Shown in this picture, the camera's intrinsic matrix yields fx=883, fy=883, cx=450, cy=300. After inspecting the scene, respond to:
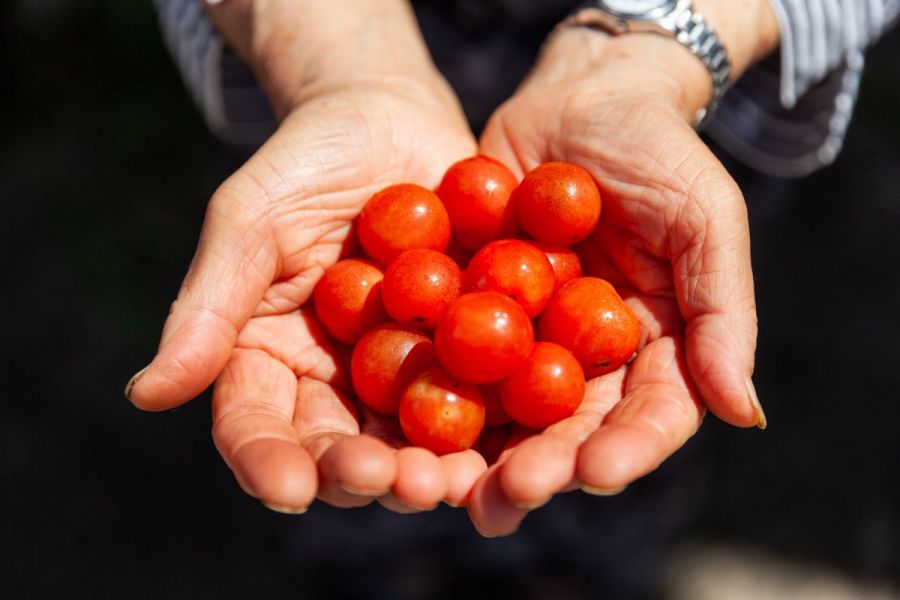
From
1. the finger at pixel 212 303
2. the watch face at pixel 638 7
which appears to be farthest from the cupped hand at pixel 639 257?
the finger at pixel 212 303

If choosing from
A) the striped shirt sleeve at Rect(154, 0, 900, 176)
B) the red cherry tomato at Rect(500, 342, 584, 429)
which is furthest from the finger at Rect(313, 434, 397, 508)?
the striped shirt sleeve at Rect(154, 0, 900, 176)

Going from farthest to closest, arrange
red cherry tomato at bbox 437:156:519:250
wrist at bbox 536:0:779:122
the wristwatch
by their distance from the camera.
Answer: the wristwatch
wrist at bbox 536:0:779:122
red cherry tomato at bbox 437:156:519:250

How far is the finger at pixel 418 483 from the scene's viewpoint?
268cm

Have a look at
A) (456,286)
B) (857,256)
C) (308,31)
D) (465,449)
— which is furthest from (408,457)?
(857,256)

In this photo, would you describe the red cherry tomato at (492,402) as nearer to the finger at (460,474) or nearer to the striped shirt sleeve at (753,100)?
the finger at (460,474)

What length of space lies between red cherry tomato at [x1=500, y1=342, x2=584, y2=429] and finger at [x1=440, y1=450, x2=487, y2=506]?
0.23 metres

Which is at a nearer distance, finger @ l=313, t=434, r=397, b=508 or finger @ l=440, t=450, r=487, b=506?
finger @ l=313, t=434, r=397, b=508

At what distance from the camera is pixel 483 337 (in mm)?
2859

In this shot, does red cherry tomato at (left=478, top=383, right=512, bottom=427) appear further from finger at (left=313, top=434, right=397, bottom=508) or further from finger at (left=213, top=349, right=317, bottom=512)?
finger at (left=213, top=349, right=317, bottom=512)

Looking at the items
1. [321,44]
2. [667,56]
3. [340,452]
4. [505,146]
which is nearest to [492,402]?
[340,452]

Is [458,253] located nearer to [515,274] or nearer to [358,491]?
[515,274]

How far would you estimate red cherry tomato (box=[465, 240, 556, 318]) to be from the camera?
10.4 feet

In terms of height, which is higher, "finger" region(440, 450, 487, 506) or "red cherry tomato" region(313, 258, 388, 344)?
"red cherry tomato" region(313, 258, 388, 344)

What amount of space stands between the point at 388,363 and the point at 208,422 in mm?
2640
